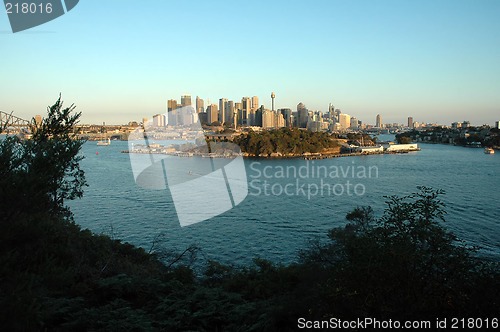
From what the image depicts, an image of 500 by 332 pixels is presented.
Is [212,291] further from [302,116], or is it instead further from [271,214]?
[302,116]

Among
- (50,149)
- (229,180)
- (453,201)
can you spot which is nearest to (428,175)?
(453,201)

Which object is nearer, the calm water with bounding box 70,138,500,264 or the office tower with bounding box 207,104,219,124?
the calm water with bounding box 70,138,500,264

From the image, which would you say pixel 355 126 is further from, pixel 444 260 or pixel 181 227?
pixel 444 260

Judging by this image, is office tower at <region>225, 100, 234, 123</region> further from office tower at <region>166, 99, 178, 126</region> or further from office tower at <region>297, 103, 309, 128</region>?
office tower at <region>166, 99, 178, 126</region>

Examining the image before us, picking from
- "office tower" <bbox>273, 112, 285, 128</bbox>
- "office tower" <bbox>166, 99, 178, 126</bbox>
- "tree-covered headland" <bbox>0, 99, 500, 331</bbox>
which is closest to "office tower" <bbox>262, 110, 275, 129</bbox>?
"office tower" <bbox>273, 112, 285, 128</bbox>

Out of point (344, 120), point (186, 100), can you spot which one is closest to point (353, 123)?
point (344, 120)
